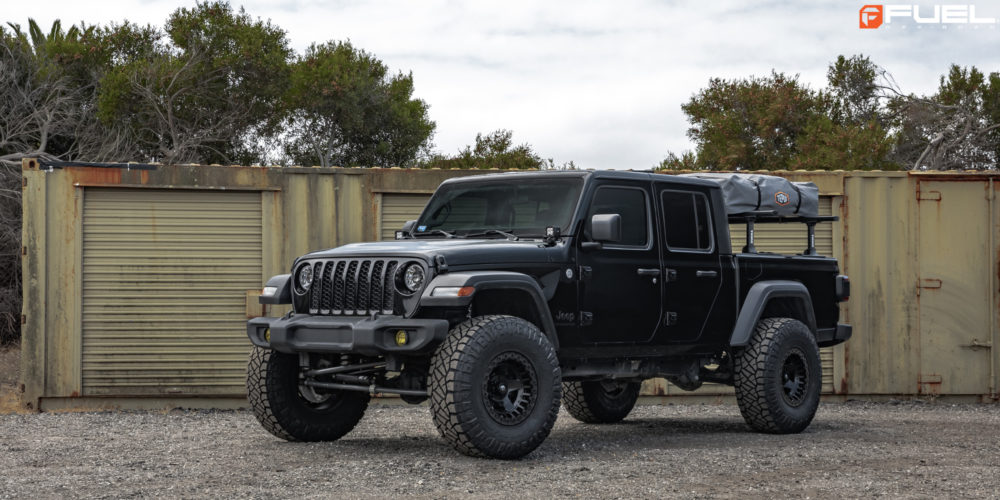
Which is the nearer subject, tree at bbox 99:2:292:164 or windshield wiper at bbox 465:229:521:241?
windshield wiper at bbox 465:229:521:241

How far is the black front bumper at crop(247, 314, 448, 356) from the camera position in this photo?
716 cm

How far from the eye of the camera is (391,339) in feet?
23.8

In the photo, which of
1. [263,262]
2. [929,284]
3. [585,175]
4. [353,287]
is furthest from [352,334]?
[929,284]

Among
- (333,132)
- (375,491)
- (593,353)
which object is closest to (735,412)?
(593,353)

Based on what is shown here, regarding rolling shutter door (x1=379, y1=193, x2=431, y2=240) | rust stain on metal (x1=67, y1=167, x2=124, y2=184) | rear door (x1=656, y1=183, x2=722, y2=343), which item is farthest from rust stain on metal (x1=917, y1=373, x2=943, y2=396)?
rust stain on metal (x1=67, y1=167, x2=124, y2=184)

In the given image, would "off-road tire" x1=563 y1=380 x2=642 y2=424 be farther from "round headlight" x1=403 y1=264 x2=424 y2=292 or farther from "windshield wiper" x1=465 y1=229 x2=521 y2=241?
"round headlight" x1=403 y1=264 x2=424 y2=292

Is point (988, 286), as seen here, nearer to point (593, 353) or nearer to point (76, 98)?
point (593, 353)

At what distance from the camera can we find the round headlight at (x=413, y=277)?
7.37m

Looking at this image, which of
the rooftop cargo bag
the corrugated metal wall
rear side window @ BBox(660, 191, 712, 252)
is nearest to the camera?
rear side window @ BBox(660, 191, 712, 252)

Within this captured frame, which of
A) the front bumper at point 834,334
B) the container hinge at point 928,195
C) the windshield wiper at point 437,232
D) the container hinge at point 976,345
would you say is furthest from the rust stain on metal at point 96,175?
the container hinge at point 976,345

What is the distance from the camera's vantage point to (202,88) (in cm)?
2973

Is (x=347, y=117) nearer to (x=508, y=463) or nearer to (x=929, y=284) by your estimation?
(x=929, y=284)

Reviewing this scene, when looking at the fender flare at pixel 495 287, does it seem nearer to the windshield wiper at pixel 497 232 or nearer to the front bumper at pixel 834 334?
the windshield wiper at pixel 497 232

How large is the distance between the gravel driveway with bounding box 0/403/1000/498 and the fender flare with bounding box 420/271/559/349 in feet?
3.00
